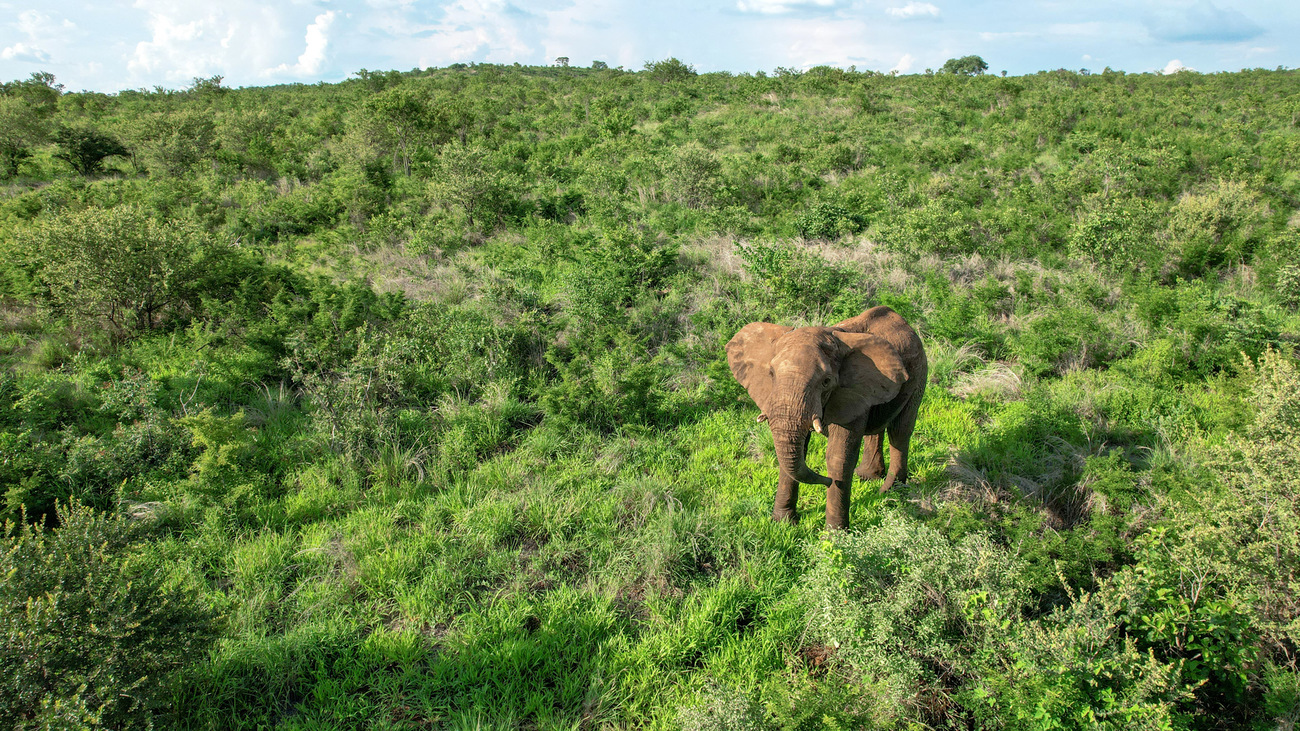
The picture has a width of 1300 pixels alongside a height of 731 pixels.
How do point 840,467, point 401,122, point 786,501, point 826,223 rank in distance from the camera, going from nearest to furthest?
point 840,467 → point 786,501 → point 826,223 → point 401,122

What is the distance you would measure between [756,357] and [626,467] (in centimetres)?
197

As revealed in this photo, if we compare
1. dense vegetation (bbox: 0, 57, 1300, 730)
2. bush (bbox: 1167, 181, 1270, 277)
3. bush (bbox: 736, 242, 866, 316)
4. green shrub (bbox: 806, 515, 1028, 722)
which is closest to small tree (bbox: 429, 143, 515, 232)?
dense vegetation (bbox: 0, 57, 1300, 730)

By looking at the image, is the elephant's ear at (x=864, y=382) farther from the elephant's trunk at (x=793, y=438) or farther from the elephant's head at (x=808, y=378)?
the elephant's trunk at (x=793, y=438)

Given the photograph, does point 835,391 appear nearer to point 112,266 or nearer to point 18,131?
point 112,266

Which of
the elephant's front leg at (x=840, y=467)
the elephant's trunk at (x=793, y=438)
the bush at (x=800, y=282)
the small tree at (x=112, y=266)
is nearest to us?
the elephant's trunk at (x=793, y=438)

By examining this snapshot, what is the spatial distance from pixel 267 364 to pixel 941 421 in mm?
7861

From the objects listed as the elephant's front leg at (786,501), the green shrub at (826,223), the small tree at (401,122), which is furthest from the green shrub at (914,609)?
the small tree at (401,122)

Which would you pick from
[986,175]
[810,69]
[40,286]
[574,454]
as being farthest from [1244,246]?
[810,69]

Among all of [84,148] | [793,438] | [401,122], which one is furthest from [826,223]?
[84,148]

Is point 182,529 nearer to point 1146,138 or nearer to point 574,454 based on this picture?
point 574,454

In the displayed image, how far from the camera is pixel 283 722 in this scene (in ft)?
11.1

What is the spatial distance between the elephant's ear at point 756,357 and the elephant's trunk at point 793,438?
18 cm

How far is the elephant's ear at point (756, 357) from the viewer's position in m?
4.09

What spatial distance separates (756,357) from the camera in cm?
430
